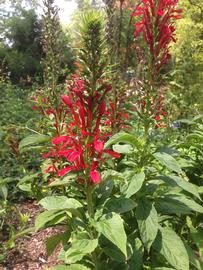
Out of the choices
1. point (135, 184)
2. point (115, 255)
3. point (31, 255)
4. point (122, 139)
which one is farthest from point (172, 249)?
point (31, 255)

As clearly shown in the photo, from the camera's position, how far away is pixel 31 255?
12.6ft

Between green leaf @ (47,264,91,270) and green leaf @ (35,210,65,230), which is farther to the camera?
green leaf @ (47,264,91,270)

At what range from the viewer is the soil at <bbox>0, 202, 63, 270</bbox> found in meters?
3.67

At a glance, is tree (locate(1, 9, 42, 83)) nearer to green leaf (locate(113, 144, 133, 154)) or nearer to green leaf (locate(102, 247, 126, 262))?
green leaf (locate(113, 144, 133, 154))

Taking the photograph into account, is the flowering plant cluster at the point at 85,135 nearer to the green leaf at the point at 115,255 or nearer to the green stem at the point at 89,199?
the green stem at the point at 89,199

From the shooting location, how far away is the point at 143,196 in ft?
7.77

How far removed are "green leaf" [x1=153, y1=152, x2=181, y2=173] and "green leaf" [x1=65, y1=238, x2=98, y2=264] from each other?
54cm

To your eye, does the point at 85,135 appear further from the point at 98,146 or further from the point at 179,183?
the point at 179,183

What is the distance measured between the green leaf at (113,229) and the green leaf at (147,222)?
0.86 feet

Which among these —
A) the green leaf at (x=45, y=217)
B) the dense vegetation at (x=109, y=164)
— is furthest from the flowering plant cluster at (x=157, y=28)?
the green leaf at (x=45, y=217)

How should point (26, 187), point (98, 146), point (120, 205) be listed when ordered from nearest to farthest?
point (98, 146), point (120, 205), point (26, 187)

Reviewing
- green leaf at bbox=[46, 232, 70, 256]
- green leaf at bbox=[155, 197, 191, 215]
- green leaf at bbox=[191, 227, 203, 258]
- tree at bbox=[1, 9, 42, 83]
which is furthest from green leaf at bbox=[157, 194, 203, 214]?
tree at bbox=[1, 9, 42, 83]

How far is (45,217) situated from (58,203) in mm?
118

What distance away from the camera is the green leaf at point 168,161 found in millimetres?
2117
